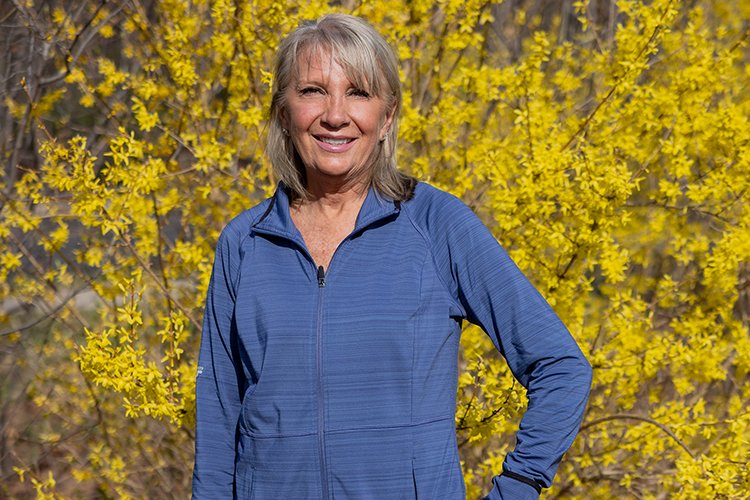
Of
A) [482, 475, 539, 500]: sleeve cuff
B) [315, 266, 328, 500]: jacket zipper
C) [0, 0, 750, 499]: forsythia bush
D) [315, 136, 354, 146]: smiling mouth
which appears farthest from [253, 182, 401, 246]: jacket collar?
[0, 0, 750, 499]: forsythia bush

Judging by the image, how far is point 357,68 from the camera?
1912mm

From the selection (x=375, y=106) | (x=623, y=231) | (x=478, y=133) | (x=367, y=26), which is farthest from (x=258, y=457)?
(x=623, y=231)

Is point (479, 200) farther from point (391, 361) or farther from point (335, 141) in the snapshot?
point (391, 361)

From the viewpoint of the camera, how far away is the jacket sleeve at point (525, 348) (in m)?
1.72

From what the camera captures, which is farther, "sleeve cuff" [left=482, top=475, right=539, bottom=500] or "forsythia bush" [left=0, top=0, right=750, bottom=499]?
"forsythia bush" [left=0, top=0, right=750, bottom=499]

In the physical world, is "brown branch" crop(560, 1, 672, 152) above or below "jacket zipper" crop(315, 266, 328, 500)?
above

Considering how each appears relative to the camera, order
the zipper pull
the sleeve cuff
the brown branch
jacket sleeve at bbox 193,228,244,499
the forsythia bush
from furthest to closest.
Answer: the brown branch
the forsythia bush
jacket sleeve at bbox 193,228,244,499
the zipper pull
the sleeve cuff

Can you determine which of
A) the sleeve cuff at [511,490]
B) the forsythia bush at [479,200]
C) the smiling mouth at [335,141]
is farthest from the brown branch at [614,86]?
the sleeve cuff at [511,490]

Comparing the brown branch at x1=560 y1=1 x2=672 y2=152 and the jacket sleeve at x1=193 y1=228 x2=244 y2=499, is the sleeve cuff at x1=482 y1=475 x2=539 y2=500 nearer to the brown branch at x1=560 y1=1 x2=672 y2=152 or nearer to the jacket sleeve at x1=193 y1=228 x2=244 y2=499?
the jacket sleeve at x1=193 y1=228 x2=244 y2=499

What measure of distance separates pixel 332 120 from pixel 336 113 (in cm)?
2

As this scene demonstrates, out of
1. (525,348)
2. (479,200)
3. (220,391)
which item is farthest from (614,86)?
(220,391)

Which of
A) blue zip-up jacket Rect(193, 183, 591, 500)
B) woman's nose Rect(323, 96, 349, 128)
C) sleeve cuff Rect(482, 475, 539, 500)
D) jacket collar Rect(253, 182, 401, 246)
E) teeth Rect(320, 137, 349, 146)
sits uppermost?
woman's nose Rect(323, 96, 349, 128)

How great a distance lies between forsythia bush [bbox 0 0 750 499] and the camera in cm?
303

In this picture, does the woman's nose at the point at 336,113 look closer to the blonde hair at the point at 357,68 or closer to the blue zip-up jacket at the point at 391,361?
the blonde hair at the point at 357,68
